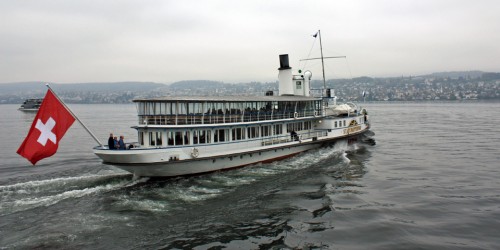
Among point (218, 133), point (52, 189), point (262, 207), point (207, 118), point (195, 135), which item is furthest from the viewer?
point (218, 133)

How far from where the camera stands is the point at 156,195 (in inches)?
813

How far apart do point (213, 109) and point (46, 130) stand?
1059 cm

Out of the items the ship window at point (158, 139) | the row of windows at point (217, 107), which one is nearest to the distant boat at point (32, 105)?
the row of windows at point (217, 107)

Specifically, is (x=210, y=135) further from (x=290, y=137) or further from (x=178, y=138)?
(x=290, y=137)

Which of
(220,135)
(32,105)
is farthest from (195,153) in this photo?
(32,105)

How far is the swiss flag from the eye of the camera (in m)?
18.1

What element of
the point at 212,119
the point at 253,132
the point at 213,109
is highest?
the point at 213,109

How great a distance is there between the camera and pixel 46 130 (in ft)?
61.9

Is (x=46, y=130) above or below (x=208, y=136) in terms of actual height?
above

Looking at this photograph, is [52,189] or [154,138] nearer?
[52,189]

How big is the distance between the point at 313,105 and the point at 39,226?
25411 mm

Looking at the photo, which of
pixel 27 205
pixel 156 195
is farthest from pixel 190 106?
pixel 27 205

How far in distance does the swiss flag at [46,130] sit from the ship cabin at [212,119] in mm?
4814

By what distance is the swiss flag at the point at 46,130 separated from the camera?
18.1 metres
